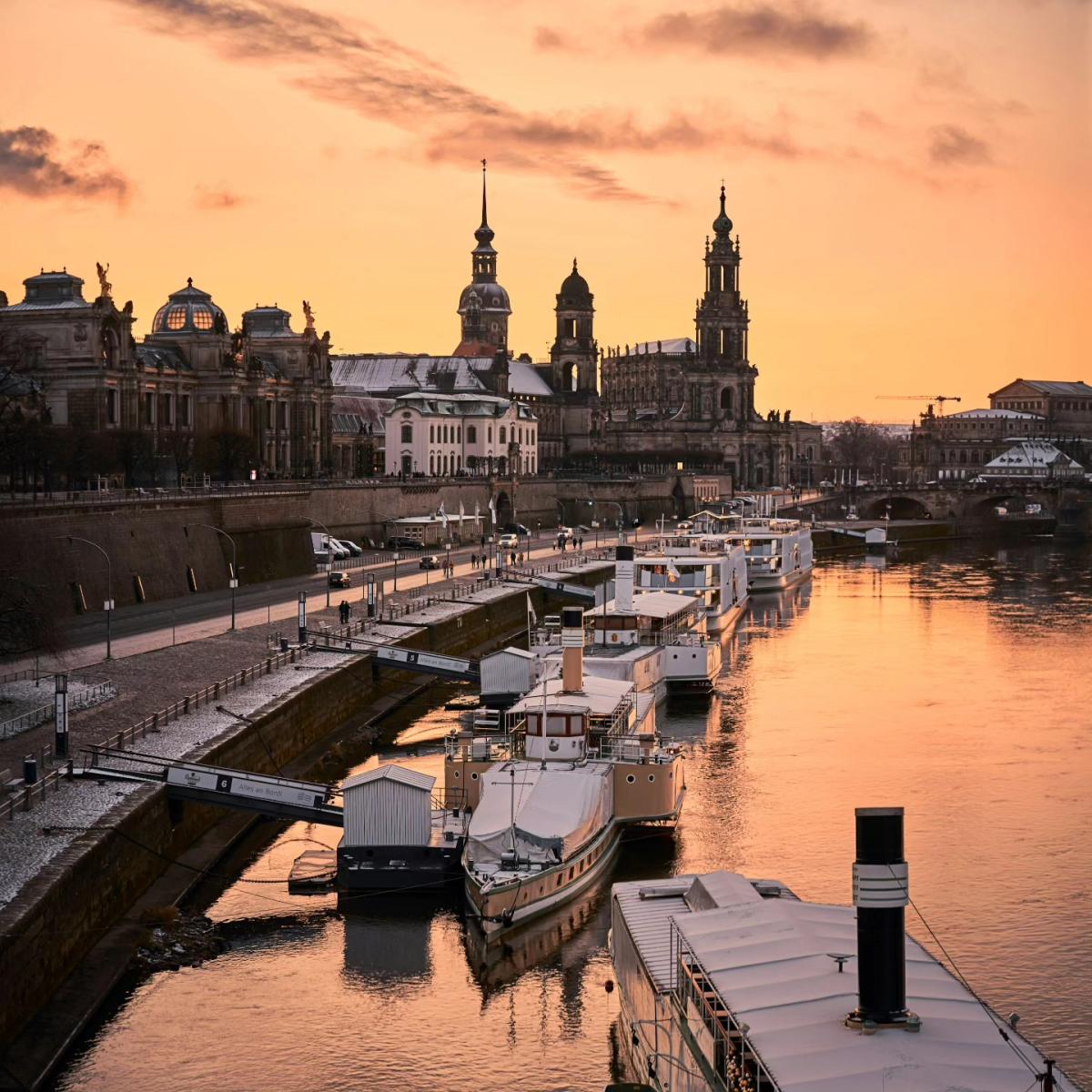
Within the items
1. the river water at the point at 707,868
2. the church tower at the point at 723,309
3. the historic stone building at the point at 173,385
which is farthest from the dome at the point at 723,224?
the river water at the point at 707,868

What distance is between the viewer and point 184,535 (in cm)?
7019

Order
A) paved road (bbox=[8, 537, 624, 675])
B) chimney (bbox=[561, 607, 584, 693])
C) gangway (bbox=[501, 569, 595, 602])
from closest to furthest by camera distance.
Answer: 1. chimney (bbox=[561, 607, 584, 693])
2. paved road (bbox=[8, 537, 624, 675])
3. gangway (bbox=[501, 569, 595, 602])

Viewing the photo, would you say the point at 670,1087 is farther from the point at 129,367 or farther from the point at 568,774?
the point at 129,367

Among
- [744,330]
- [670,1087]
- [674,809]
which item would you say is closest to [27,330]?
[674,809]

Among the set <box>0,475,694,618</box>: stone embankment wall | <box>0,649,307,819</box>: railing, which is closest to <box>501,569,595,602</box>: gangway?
<box>0,475,694,618</box>: stone embankment wall

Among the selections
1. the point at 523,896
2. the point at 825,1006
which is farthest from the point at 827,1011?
the point at 523,896

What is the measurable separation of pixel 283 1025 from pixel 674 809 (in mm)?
12681

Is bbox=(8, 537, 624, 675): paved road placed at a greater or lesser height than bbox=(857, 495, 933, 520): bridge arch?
lesser

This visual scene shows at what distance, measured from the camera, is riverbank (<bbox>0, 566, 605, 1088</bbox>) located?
24828 millimetres

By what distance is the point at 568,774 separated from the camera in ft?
116

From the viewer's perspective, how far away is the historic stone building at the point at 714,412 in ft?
580

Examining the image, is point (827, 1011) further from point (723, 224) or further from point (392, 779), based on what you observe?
point (723, 224)

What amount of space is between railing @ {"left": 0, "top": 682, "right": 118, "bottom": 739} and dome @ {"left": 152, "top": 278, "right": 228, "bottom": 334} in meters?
64.6

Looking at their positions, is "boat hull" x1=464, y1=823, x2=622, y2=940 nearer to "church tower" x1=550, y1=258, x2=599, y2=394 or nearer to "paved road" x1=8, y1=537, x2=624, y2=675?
"paved road" x1=8, y1=537, x2=624, y2=675
